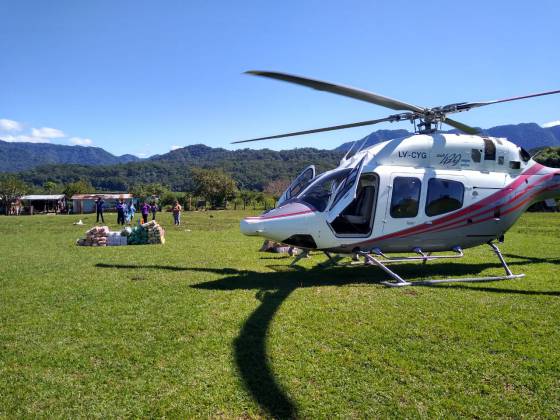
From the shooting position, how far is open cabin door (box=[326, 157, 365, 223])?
7.43 metres

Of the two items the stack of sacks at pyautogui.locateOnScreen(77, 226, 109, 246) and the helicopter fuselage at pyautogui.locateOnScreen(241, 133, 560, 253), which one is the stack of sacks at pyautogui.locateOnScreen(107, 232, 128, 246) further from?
the helicopter fuselage at pyautogui.locateOnScreen(241, 133, 560, 253)

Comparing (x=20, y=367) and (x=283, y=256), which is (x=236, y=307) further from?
(x=283, y=256)

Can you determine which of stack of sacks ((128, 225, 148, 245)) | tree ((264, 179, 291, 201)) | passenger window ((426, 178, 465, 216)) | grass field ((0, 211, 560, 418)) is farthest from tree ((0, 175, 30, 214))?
passenger window ((426, 178, 465, 216))

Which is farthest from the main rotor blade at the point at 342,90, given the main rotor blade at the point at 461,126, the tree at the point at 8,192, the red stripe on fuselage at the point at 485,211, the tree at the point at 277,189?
the tree at the point at 8,192

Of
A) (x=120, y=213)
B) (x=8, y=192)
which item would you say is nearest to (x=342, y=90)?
(x=120, y=213)

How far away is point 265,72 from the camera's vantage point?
5.64 metres

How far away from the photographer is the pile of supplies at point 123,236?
14209 mm

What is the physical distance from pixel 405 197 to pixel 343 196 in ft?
4.79

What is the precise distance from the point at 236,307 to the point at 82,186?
87386 millimetres

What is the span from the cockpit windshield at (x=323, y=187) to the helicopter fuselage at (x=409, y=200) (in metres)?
0.02

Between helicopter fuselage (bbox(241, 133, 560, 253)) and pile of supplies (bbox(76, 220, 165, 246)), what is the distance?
8.23 metres

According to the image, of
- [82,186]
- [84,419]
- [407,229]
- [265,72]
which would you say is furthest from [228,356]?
[82,186]

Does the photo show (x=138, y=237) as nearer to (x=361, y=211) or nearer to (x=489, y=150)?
(x=361, y=211)

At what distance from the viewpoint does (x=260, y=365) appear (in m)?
4.22
